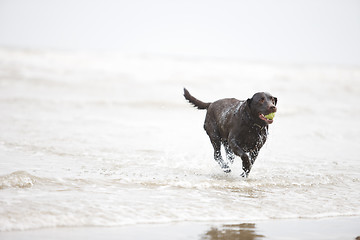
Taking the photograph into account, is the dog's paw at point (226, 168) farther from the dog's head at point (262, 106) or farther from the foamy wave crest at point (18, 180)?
the foamy wave crest at point (18, 180)

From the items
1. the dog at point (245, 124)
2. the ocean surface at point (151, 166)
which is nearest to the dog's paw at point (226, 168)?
the dog at point (245, 124)

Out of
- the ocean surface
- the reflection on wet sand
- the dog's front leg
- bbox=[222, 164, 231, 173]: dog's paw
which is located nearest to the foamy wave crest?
the ocean surface

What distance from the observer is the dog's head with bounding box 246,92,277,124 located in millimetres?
6547

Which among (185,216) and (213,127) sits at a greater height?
(213,127)

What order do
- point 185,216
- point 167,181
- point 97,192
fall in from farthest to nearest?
point 167,181 → point 97,192 → point 185,216

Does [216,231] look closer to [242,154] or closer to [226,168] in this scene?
[242,154]

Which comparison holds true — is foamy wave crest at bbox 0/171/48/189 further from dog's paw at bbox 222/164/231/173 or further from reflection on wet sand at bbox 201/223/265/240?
dog's paw at bbox 222/164/231/173

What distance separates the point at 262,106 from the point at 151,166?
211 centimetres

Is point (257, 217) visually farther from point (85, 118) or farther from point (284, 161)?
point (85, 118)

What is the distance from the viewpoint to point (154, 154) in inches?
352

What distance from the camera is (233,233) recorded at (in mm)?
4672

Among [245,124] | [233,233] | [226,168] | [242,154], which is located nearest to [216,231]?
[233,233]

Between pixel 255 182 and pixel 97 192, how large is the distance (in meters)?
2.30

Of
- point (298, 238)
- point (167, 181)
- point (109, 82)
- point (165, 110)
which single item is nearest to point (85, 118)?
point (165, 110)
